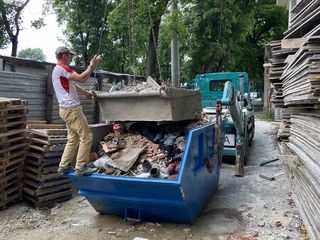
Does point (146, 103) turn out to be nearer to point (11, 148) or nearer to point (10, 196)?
point (11, 148)

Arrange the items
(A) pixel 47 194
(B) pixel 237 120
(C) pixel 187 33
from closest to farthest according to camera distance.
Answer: (A) pixel 47 194
(B) pixel 237 120
(C) pixel 187 33

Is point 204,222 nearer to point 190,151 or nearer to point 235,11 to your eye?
point 190,151

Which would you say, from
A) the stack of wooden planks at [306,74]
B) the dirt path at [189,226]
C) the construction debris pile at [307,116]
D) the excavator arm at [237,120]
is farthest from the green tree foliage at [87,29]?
the stack of wooden planks at [306,74]

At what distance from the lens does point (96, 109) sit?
34.3ft

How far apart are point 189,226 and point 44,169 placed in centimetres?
252

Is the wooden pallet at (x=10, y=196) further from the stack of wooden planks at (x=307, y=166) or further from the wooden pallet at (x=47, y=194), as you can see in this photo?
the stack of wooden planks at (x=307, y=166)

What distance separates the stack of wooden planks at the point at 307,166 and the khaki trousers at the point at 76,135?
2.79 meters

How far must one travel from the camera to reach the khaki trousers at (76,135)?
193 inches

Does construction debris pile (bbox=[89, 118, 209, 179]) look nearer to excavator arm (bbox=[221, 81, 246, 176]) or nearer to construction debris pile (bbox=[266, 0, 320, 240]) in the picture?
excavator arm (bbox=[221, 81, 246, 176])

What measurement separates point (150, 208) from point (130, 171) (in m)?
0.58

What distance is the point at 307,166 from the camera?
444 cm

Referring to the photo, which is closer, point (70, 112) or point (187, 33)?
point (70, 112)

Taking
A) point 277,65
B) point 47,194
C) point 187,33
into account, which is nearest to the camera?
point 47,194

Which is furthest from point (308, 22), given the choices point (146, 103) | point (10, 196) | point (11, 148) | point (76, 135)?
point (10, 196)
